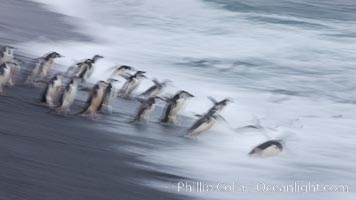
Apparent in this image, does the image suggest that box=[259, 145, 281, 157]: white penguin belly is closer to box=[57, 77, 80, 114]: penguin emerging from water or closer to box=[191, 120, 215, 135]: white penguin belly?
box=[191, 120, 215, 135]: white penguin belly

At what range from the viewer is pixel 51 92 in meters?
8.38

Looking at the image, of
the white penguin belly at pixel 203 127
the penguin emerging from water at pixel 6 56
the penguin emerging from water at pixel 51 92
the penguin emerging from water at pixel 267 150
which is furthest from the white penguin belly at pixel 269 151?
the penguin emerging from water at pixel 6 56

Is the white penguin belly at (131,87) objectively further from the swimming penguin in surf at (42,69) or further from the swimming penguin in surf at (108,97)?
the swimming penguin in surf at (42,69)

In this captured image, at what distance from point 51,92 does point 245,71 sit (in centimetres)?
467

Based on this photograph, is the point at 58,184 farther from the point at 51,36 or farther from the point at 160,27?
the point at 160,27

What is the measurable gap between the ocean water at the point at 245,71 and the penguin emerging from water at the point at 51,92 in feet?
4.65

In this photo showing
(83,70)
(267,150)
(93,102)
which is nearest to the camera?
(267,150)

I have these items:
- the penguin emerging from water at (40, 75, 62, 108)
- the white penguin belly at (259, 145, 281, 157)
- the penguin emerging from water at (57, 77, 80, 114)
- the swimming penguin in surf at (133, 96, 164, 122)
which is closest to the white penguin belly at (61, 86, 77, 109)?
the penguin emerging from water at (57, 77, 80, 114)

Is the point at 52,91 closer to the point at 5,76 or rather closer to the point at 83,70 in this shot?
the point at 5,76

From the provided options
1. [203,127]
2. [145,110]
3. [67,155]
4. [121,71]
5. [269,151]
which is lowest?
[67,155]

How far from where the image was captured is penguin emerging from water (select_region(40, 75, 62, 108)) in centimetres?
835

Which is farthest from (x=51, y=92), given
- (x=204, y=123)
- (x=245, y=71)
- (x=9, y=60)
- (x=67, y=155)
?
(x=245, y=71)

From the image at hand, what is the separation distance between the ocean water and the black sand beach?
0.76 ft

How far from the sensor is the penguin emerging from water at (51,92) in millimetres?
8352
